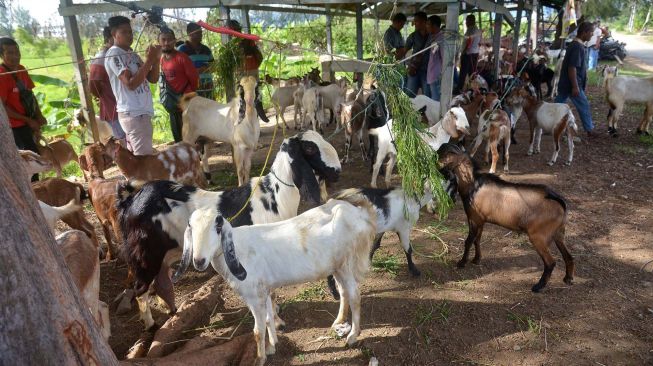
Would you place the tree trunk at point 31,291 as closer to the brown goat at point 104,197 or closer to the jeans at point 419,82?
the brown goat at point 104,197

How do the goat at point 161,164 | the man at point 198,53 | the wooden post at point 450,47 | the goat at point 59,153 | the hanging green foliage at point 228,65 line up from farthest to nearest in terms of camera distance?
the man at point 198,53 < the hanging green foliage at point 228,65 < the goat at point 59,153 < the wooden post at point 450,47 < the goat at point 161,164

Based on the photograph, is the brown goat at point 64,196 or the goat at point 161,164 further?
the goat at point 161,164

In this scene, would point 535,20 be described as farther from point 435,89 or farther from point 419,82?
point 435,89

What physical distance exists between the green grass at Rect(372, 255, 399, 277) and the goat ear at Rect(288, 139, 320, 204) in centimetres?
144

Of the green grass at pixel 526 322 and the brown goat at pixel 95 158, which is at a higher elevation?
the brown goat at pixel 95 158

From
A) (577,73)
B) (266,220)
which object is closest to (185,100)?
(266,220)

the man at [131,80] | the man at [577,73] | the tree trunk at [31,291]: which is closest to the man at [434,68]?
the man at [577,73]

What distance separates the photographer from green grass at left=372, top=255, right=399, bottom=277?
482cm

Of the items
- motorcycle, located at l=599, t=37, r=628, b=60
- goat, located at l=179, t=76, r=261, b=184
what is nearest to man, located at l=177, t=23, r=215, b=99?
goat, located at l=179, t=76, r=261, b=184

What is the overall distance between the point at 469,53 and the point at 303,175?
403 inches

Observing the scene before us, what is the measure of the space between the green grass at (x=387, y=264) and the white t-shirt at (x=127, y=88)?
11.9 ft

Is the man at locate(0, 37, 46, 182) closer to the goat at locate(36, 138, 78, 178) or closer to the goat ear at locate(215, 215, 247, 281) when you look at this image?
the goat at locate(36, 138, 78, 178)

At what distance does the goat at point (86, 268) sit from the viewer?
3250 mm

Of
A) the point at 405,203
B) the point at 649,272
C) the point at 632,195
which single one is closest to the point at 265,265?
the point at 405,203
